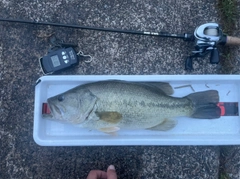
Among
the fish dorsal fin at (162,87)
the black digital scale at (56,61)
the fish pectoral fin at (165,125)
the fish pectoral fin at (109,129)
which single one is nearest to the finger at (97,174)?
A: the fish pectoral fin at (109,129)

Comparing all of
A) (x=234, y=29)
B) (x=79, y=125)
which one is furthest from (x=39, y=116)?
(x=234, y=29)

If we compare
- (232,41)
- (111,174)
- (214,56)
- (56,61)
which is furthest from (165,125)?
(56,61)

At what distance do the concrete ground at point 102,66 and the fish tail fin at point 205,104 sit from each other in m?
0.31

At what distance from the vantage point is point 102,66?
2.73 meters

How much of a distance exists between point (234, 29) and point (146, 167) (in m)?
1.41

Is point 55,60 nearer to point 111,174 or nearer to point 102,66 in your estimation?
point 102,66

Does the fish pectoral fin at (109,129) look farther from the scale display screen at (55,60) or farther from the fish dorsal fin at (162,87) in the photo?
the scale display screen at (55,60)

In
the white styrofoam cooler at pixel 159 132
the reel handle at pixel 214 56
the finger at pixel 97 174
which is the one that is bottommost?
the finger at pixel 97 174

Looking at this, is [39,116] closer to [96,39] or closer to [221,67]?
[96,39]

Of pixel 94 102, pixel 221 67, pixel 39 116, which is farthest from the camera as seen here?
pixel 221 67

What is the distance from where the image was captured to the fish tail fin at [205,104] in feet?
8.04

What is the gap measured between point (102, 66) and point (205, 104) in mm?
907

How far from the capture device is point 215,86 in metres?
2.64

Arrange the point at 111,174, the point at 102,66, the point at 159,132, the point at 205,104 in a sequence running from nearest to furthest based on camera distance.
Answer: the point at 111,174, the point at 205,104, the point at 159,132, the point at 102,66
